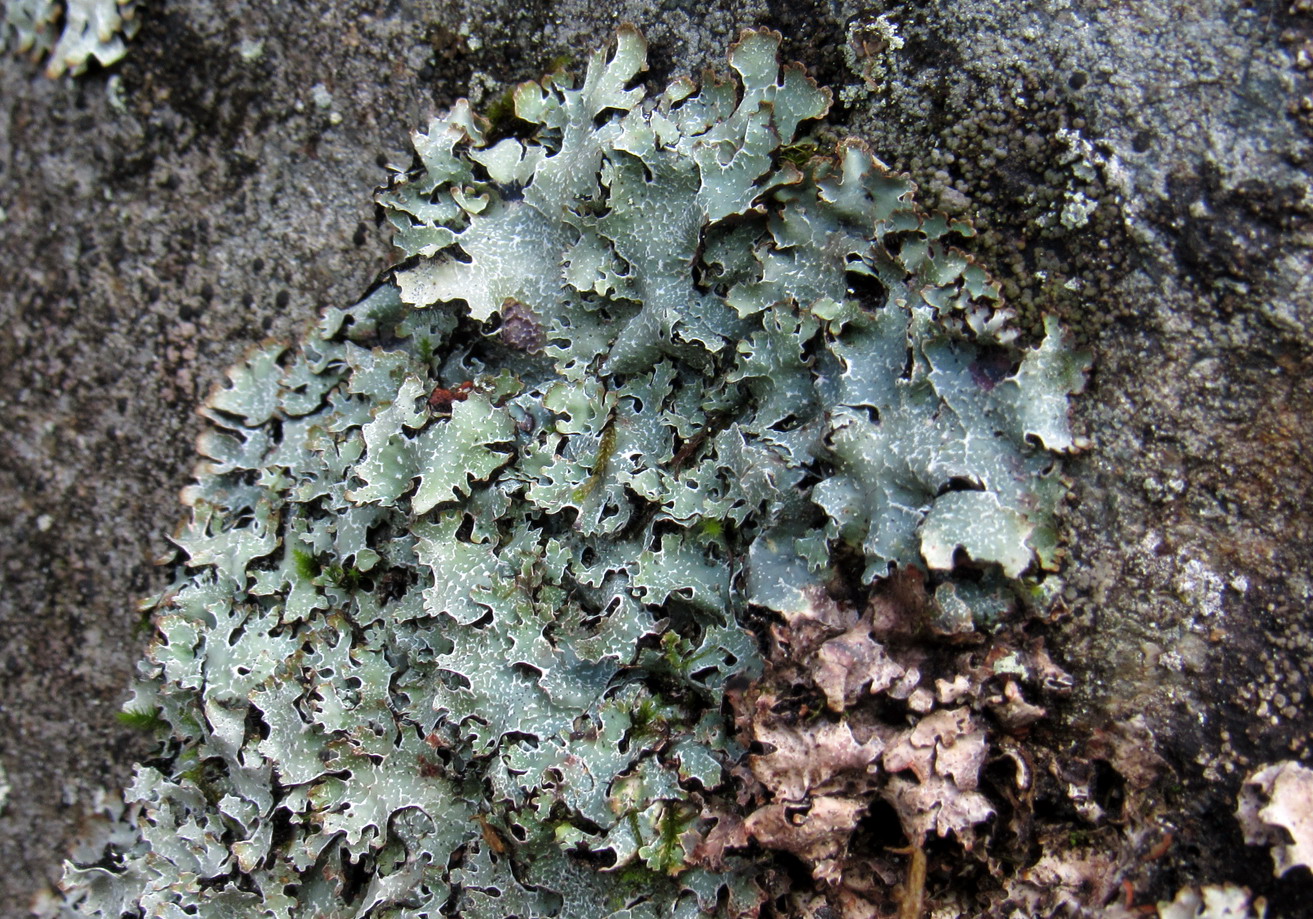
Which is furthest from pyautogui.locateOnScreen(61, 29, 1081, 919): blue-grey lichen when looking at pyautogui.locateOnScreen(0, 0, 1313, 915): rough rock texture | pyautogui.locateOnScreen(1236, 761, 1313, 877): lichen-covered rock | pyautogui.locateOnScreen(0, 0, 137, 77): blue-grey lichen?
pyautogui.locateOnScreen(0, 0, 137, 77): blue-grey lichen

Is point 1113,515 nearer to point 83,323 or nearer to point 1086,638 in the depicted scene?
point 1086,638

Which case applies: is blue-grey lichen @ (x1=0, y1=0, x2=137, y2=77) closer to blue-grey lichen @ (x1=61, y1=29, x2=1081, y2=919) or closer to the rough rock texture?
the rough rock texture

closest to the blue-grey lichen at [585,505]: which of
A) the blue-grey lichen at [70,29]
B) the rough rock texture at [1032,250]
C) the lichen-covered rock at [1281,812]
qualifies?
the rough rock texture at [1032,250]

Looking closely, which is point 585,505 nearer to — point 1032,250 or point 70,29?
point 1032,250

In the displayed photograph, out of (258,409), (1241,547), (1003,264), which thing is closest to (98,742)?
(258,409)

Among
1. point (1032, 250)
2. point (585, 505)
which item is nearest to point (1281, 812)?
point (1032, 250)

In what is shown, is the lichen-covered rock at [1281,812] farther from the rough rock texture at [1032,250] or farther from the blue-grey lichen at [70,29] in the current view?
the blue-grey lichen at [70,29]

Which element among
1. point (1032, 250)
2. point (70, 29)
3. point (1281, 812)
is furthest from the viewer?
point (70, 29)
